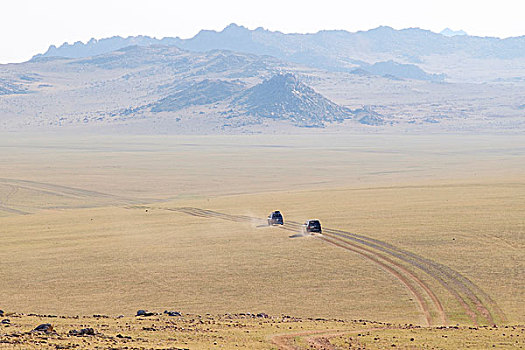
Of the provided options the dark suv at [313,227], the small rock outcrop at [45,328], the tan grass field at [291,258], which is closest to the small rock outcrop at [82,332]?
the small rock outcrop at [45,328]

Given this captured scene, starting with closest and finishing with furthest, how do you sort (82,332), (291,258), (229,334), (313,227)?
(82,332) < (229,334) < (291,258) < (313,227)

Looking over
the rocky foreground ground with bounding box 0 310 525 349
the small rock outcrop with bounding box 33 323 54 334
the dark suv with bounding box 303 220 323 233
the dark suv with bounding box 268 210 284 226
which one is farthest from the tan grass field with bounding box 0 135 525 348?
the small rock outcrop with bounding box 33 323 54 334

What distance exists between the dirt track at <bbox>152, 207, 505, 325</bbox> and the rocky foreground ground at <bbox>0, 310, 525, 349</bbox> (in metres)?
4.23

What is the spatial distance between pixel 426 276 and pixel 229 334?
19126mm

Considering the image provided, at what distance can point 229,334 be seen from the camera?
32.0 m

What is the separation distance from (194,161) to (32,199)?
69709mm

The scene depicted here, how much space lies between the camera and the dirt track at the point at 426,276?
39344 mm

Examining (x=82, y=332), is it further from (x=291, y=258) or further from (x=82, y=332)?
(x=291, y=258)

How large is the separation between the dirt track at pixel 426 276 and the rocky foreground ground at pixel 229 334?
13.9 ft

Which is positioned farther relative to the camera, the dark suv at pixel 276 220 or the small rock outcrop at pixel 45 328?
the dark suv at pixel 276 220

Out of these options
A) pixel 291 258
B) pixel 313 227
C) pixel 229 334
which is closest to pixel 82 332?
pixel 229 334

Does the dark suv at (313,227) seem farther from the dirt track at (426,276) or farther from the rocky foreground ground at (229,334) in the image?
the rocky foreground ground at (229,334)

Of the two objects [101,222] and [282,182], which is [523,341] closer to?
[101,222]

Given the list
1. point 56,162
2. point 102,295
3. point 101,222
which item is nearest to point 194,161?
point 56,162
